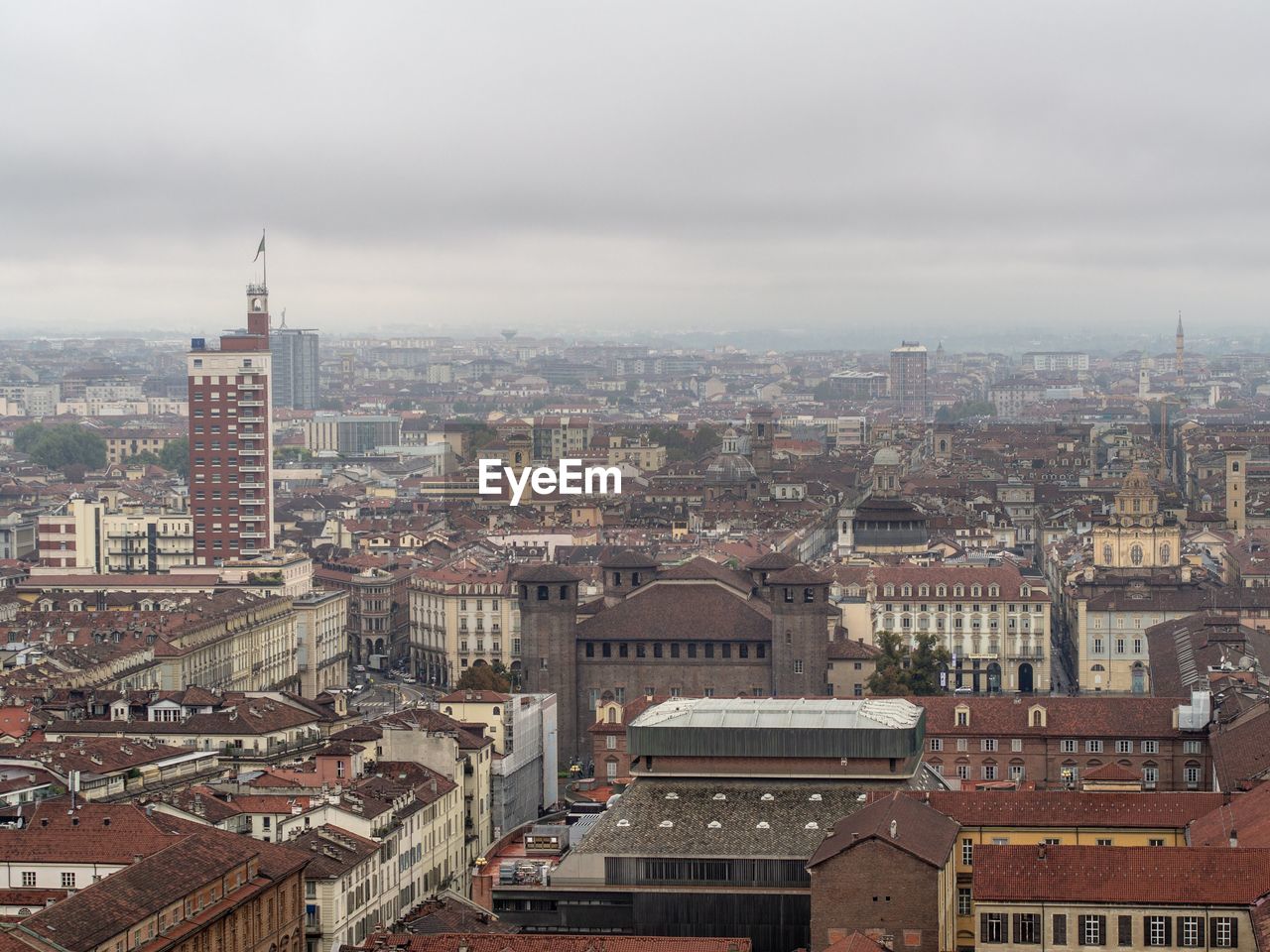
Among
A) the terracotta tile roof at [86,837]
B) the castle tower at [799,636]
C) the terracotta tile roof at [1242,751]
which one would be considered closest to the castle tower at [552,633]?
the castle tower at [799,636]

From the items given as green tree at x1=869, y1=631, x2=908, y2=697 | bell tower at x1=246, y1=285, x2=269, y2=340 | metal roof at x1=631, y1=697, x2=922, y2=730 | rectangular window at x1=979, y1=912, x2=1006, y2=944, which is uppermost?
bell tower at x1=246, y1=285, x2=269, y2=340

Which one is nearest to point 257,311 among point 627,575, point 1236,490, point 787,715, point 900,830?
point 627,575

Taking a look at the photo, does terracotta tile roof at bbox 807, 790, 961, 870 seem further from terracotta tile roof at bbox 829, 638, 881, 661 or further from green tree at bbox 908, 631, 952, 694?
green tree at bbox 908, 631, 952, 694

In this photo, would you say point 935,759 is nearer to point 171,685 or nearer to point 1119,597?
point 171,685

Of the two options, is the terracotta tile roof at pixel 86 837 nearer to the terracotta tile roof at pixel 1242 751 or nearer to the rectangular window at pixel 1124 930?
the rectangular window at pixel 1124 930

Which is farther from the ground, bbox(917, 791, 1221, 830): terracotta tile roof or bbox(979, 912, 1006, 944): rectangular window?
bbox(917, 791, 1221, 830): terracotta tile roof

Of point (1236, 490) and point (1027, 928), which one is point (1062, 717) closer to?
point (1027, 928)

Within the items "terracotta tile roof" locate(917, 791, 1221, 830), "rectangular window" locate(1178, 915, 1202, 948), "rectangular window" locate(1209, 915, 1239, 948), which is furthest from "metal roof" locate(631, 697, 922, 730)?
"rectangular window" locate(1209, 915, 1239, 948)
